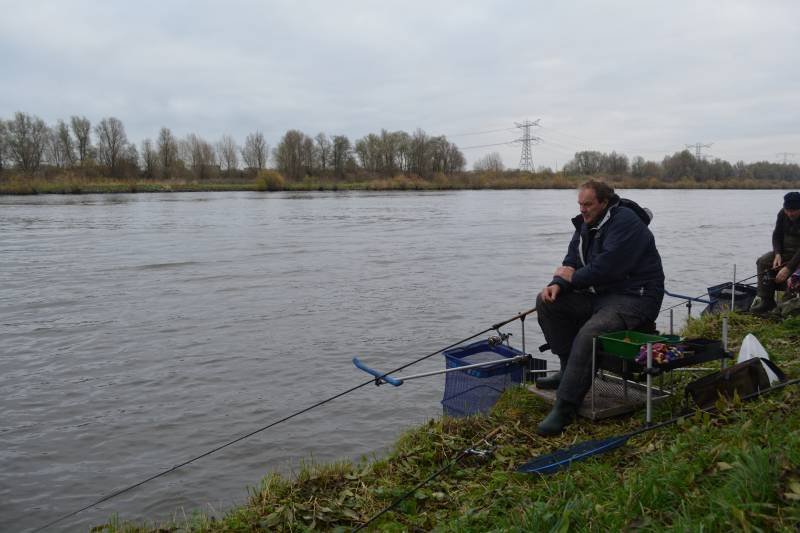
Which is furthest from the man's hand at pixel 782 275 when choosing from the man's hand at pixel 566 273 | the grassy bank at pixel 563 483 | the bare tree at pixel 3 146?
the bare tree at pixel 3 146

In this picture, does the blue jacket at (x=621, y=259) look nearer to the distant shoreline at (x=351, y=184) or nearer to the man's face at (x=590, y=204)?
the man's face at (x=590, y=204)

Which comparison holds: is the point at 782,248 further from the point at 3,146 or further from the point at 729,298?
the point at 3,146

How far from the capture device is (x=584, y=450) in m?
4.20

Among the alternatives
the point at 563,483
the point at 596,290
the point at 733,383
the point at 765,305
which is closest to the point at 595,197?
the point at 596,290

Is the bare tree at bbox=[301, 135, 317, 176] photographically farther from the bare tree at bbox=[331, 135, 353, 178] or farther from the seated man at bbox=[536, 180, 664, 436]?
the seated man at bbox=[536, 180, 664, 436]

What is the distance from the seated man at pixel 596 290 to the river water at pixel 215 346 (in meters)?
2.09

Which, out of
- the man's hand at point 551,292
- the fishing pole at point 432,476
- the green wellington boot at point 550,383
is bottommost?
the fishing pole at point 432,476

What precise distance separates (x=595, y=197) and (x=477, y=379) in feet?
6.49

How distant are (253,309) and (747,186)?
117037 mm

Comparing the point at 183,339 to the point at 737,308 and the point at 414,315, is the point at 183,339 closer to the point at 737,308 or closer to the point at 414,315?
the point at 414,315

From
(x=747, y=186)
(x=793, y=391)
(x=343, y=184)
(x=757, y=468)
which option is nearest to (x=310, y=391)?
(x=793, y=391)

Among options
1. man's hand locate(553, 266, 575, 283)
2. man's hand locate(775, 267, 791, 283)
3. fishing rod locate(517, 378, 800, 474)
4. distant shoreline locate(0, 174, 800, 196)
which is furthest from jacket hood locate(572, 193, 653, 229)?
distant shoreline locate(0, 174, 800, 196)

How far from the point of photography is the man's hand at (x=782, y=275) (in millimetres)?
8016

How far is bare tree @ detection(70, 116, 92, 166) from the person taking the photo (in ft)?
300
